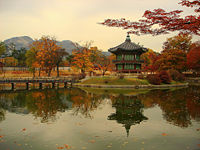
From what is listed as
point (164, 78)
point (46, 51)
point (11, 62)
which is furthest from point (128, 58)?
point (11, 62)

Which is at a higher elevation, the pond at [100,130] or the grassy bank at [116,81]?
the grassy bank at [116,81]

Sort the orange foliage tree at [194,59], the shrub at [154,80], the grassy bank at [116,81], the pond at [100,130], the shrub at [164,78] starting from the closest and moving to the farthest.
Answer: the pond at [100,130] → the grassy bank at [116,81] → the shrub at [154,80] → the shrub at [164,78] → the orange foliage tree at [194,59]

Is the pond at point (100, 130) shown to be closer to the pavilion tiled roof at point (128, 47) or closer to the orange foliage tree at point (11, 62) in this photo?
the pavilion tiled roof at point (128, 47)

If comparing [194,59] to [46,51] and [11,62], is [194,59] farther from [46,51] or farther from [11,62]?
[11,62]

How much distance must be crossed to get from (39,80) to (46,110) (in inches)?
1036

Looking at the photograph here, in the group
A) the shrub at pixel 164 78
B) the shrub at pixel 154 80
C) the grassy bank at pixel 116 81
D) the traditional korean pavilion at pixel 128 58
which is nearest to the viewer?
the grassy bank at pixel 116 81

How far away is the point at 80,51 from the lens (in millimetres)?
59062

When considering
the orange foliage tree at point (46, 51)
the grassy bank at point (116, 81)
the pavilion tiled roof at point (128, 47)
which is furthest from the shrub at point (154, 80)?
the orange foliage tree at point (46, 51)

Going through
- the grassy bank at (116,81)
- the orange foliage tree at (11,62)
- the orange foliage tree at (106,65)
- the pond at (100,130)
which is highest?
the orange foliage tree at (11,62)

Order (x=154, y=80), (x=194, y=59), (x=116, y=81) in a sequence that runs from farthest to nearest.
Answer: (x=194, y=59) → (x=154, y=80) → (x=116, y=81)

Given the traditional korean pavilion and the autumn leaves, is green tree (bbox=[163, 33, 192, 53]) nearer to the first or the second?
the traditional korean pavilion

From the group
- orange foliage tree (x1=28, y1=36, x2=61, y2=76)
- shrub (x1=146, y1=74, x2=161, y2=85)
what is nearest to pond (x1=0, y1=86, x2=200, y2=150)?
shrub (x1=146, y1=74, x2=161, y2=85)

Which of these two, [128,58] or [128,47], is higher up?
[128,47]

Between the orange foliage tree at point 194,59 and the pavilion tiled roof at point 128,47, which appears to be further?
the orange foliage tree at point 194,59
